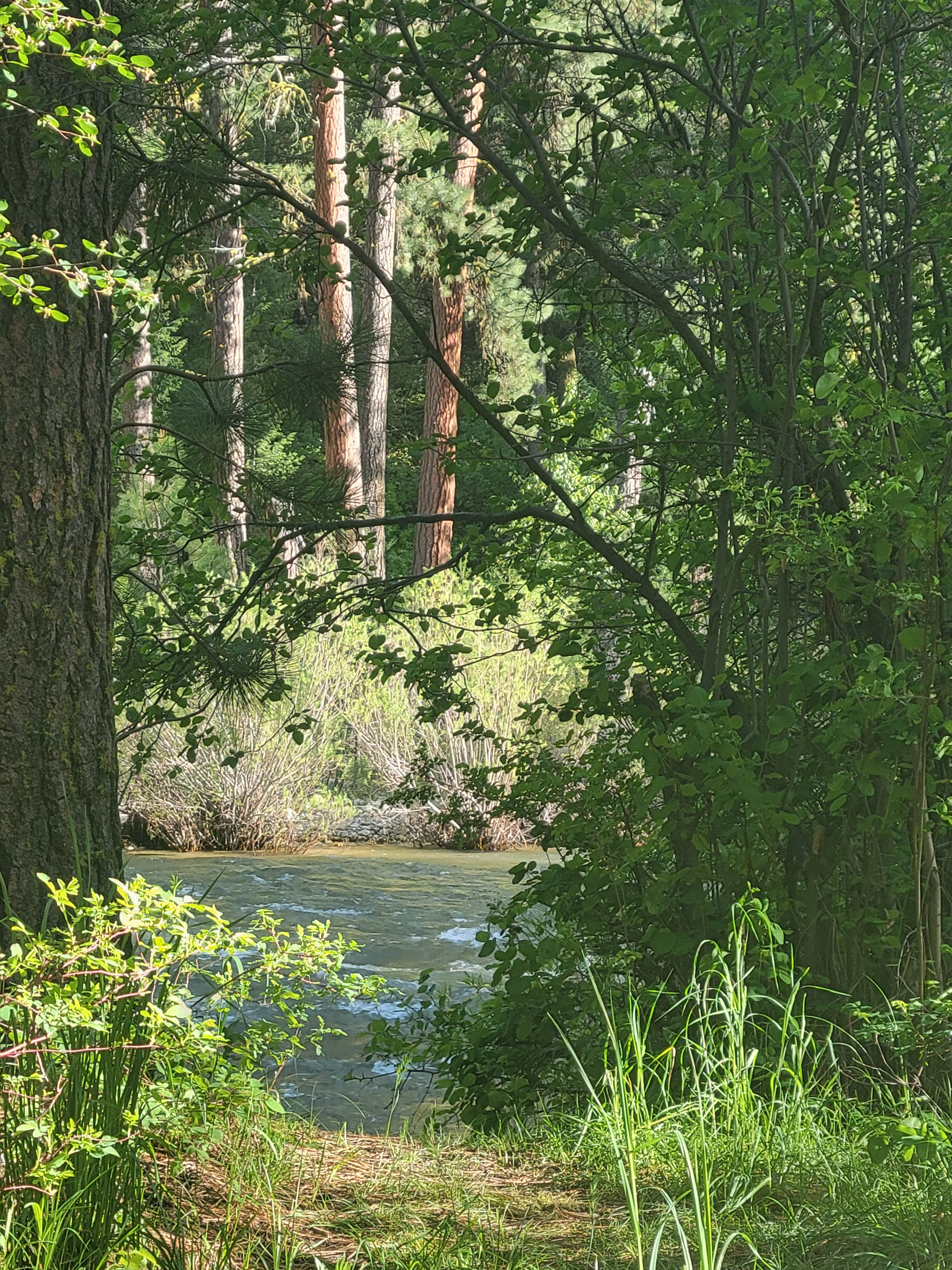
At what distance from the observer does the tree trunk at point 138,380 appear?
3.95 m

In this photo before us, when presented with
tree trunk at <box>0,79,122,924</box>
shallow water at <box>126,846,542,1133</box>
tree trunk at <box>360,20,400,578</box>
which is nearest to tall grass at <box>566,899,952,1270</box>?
shallow water at <box>126,846,542,1133</box>

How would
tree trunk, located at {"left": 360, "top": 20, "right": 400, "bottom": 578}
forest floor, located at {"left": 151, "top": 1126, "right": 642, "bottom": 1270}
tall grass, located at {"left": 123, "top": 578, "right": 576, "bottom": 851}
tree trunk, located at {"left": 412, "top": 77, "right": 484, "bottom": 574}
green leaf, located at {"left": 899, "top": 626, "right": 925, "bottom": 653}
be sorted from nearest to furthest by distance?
forest floor, located at {"left": 151, "top": 1126, "right": 642, "bottom": 1270}
green leaf, located at {"left": 899, "top": 626, "right": 925, "bottom": 653}
tall grass, located at {"left": 123, "top": 578, "right": 576, "bottom": 851}
tree trunk, located at {"left": 360, "top": 20, "right": 400, "bottom": 578}
tree trunk, located at {"left": 412, "top": 77, "right": 484, "bottom": 574}

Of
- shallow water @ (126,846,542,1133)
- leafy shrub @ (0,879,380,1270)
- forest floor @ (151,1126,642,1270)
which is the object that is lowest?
shallow water @ (126,846,542,1133)

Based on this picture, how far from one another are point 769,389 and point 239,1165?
2451 millimetres

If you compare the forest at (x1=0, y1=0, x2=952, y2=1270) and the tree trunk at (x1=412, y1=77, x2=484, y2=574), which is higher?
the tree trunk at (x1=412, y1=77, x2=484, y2=574)

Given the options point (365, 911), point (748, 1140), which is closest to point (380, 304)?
point (365, 911)

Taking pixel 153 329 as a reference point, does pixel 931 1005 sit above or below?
below

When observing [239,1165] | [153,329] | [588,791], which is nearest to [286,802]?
[153,329]

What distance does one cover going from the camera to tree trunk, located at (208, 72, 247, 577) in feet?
13.5

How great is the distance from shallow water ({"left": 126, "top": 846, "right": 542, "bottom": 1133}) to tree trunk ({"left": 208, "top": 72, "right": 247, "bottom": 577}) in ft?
5.93

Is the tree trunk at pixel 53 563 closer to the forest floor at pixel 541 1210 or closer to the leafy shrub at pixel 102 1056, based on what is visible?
the leafy shrub at pixel 102 1056

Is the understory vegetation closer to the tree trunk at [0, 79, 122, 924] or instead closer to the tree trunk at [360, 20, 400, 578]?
the tree trunk at [0, 79, 122, 924]

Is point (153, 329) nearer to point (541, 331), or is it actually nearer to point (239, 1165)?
point (541, 331)

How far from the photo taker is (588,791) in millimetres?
→ 3443
